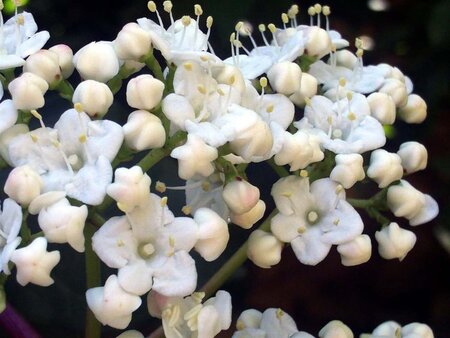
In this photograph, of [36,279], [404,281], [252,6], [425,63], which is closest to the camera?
[36,279]

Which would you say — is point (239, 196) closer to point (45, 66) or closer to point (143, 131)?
point (143, 131)

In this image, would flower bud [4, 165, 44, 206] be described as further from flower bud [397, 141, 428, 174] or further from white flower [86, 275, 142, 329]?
flower bud [397, 141, 428, 174]

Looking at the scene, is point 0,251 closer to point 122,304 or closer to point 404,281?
point 122,304

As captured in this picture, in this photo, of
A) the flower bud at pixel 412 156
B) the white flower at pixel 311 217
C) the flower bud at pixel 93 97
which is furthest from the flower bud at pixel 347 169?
the flower bud at pixel 93 97

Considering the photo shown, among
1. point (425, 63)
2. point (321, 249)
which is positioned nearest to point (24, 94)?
point (321, 249)

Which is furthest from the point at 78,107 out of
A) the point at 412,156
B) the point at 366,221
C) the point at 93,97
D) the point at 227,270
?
the point at 366,221

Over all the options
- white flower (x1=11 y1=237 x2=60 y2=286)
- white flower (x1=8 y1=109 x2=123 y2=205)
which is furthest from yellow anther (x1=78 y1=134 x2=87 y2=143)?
white flower (x1=11 y1=237 x2=60 y2=286)
